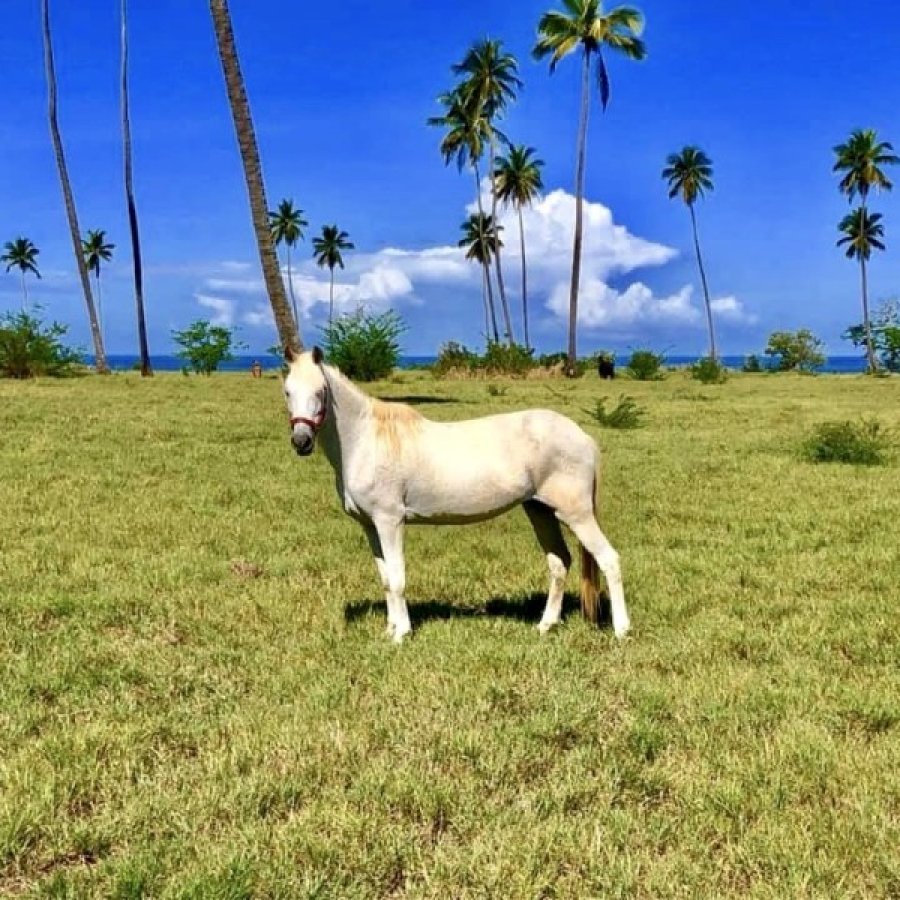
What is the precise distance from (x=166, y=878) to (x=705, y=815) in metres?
2.26

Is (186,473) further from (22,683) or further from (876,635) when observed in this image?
(876,635)

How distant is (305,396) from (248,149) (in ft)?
45.9

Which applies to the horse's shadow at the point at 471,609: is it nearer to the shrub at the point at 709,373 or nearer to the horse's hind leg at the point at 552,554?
the horse's hind leg at the point at 552,554

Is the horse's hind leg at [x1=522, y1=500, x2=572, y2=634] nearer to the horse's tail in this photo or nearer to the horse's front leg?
the horse's tail

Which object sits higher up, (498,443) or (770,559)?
(498,443)

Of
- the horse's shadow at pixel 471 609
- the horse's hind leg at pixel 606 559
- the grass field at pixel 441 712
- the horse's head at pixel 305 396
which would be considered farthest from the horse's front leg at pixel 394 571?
the horse's hind leg at pixel 606 559

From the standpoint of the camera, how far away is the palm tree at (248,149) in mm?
16719

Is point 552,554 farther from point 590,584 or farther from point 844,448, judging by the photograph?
point 844,448

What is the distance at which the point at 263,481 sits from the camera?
1244 cm

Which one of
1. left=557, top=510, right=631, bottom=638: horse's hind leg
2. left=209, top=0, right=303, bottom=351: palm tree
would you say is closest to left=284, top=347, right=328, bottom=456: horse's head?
left=557, top=510, right=631, bottom=638: horse's hind leg

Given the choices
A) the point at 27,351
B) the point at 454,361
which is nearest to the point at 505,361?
the point at 454,361

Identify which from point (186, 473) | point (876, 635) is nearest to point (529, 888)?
point (876, 635)

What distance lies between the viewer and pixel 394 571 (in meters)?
5.95

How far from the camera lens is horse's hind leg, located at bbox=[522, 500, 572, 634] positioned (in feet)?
20.9
